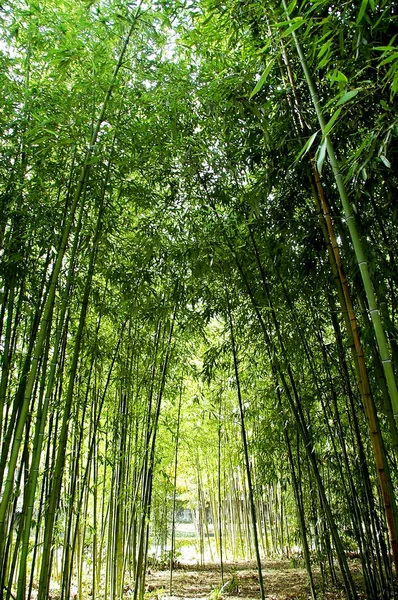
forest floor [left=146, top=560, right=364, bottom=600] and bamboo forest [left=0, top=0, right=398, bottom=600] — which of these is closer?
bamboo forest [left=0, top=0, right=398, bottom=600]

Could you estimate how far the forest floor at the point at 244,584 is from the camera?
4.92 metres

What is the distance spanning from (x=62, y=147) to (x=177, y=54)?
99cm

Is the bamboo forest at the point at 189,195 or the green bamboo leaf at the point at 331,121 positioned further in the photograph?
the bamboo forest at the point at 189,195

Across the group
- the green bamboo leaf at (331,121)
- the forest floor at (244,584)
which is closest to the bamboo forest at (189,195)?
the green bamboo leaf at (331,121)

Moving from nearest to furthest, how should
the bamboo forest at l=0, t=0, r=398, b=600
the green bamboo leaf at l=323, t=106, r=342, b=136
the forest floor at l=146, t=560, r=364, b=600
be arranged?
the green bamboo leaf at l=323, t=106, r=342, b=136
the bamboo forest at l=0, t=0, r=398, b=600
the forest floor at l=146, t=560, r=364, b=600

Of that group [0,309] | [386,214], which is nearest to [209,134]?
[386,214]

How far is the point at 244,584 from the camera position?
6.18m

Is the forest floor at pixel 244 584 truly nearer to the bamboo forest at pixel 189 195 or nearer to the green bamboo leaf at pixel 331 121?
the bamboo forest at pixel 189 195

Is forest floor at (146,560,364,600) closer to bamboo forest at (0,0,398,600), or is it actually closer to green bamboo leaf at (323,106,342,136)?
bamboo forest at (0,0,398,600)

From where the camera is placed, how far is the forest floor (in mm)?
4922

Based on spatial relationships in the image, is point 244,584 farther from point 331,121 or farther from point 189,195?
point 331,121

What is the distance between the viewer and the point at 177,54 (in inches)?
117

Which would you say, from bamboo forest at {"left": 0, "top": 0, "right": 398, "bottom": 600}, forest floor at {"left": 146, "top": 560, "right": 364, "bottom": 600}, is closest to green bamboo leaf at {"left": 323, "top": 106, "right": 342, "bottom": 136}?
bamboo forest at {"left": 0, "top": 0, "right": 398, "bottom": 600}

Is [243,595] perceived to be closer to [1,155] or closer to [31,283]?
[31,283]
